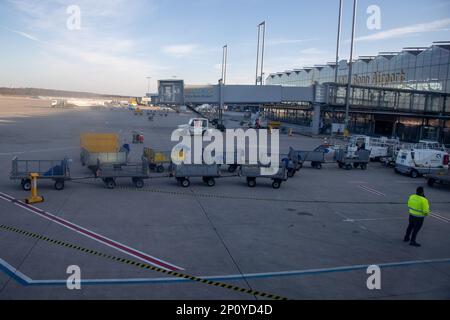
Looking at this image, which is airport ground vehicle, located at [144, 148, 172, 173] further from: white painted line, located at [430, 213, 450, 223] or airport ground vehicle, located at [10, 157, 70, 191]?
white painted line, located at [430, 213, 450, 223]

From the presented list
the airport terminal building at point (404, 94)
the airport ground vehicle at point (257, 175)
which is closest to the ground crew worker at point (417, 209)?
the airport ground vehicle at point (257, 175)

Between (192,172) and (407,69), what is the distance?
51.8 metres

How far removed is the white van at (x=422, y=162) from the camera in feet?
92.3

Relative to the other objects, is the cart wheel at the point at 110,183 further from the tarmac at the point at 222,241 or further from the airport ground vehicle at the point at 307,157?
the airport ground vehicle at the point at 307,157

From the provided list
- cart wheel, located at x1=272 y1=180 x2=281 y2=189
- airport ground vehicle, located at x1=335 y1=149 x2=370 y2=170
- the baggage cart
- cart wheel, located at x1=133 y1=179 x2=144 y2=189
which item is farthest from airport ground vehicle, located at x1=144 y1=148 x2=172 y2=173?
airport ground vehicle, located at x1=335 y1=149 x2=370 y2=170

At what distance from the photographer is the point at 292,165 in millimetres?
25688

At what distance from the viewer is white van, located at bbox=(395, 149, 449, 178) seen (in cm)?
2814

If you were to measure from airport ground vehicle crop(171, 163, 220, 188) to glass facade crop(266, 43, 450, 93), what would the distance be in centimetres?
4330

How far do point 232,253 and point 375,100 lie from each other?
183ft

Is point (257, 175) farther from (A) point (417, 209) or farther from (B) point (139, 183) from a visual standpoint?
(A) point (417, 209)

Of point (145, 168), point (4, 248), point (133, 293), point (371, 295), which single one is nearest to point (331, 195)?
point (145, 168)

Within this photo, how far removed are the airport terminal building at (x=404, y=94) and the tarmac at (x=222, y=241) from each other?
3926cm
